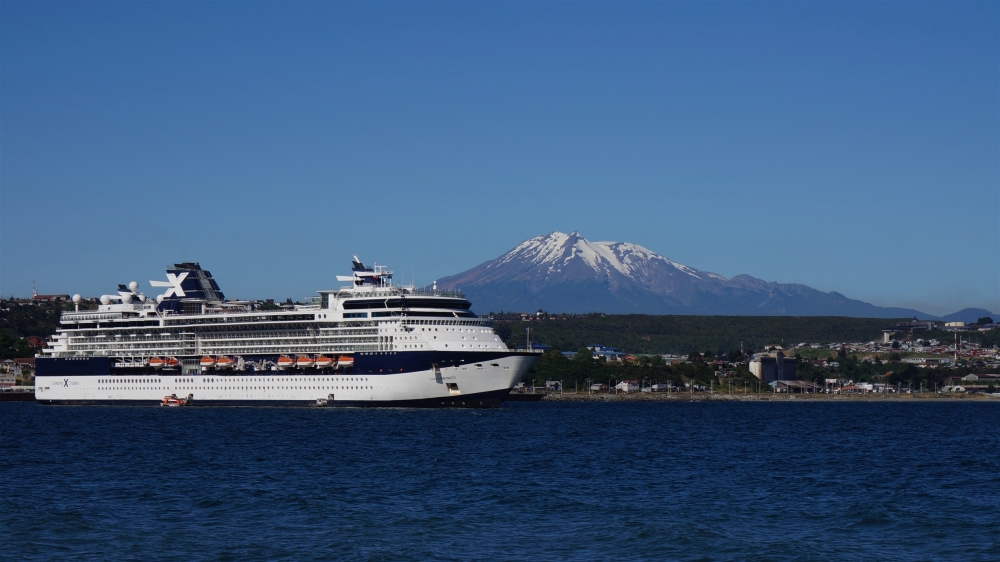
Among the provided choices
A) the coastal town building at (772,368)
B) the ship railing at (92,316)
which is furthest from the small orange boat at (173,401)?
the coastal town building at (772,368)

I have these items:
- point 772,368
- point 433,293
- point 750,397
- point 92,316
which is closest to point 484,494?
point 433,293

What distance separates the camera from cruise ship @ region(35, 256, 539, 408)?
73.9m

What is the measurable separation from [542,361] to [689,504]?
111 metres

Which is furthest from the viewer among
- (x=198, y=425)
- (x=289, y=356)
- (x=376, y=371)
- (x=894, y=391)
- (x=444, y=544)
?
(x=894, y=391)

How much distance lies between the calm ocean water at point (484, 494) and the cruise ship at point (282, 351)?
11.1 meters

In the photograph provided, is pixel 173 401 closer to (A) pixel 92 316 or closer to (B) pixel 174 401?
(B) pixel 174 401

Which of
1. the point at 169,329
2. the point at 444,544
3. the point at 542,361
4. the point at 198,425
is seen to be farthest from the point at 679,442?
the point at 542,361

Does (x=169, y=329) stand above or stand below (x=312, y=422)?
above

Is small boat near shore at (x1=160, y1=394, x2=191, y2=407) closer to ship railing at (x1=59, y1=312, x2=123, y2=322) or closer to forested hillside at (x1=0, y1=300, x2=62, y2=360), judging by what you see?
ship railing at (x1=59, y1=312, x2=123, y2=322)

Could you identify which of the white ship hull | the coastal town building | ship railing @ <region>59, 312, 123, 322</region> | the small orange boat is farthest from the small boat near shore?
the coastal town building

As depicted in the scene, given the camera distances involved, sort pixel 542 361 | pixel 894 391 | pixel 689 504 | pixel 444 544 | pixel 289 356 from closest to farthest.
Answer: pixel 444 544 → pixel 689 504 → pixel 289 356 → pixel 542 361 → pixel 894 391

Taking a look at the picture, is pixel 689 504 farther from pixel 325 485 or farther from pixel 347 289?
pixel 347 289

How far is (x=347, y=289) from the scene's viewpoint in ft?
261

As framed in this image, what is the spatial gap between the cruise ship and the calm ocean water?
36.6ft
